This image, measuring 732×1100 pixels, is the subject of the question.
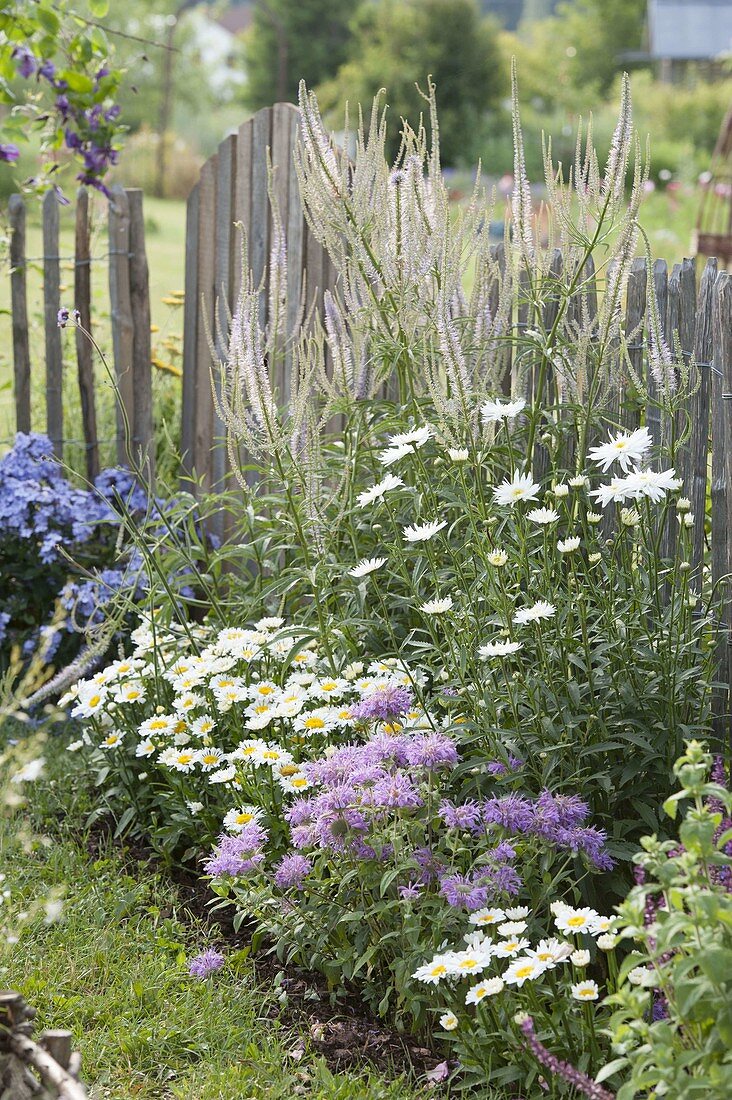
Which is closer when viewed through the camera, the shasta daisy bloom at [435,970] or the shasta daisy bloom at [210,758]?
the shasta daisy bloom at [435,970]

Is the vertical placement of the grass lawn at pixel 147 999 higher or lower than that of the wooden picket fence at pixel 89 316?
lower

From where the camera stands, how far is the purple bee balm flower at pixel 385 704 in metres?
2.74

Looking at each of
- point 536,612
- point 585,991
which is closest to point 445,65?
point 536,612

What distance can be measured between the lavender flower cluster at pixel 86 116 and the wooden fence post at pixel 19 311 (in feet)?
0.65

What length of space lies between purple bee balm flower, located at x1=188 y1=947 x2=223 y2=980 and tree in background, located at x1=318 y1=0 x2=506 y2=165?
19.6 metres

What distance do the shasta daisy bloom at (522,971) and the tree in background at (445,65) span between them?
20052 millimetres

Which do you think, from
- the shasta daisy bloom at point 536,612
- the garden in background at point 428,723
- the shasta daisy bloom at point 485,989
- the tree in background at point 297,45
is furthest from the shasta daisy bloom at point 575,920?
the tree in background at point 297,45

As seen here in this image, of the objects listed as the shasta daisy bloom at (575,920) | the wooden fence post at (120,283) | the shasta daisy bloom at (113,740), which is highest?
the wooden fence post at (120,283)

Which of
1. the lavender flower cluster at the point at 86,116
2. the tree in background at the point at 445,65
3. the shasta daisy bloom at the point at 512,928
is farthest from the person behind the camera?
the tree in background at the point at 445,65

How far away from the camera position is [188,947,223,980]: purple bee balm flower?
2.81 metres

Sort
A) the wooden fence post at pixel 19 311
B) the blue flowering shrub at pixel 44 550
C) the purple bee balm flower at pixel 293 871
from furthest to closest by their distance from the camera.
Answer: the wooden fence post at pixel 19 311
the blue flowering shrub at pixel 44 550
the purple bee balm flower at pixel 293 871

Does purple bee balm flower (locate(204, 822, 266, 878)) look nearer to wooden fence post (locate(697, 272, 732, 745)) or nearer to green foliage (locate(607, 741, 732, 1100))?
green foliage (locate(607, 741, 732, 1100))

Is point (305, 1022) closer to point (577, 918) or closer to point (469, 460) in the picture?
point (577, 918)

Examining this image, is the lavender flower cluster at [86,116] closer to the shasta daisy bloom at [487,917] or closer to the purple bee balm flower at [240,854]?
the purple bee balm flower at [240,854]
